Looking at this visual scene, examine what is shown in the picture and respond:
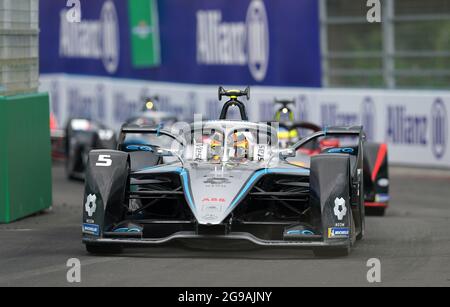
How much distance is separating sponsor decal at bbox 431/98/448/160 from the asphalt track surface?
758 centimetres

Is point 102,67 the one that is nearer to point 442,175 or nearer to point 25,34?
point 442,175

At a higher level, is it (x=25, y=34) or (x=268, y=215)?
(x=25, y=34)

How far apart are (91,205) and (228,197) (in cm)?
125

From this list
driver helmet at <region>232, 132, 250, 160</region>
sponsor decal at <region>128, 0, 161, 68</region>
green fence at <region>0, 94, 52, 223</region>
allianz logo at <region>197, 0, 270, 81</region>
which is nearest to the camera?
driver helmet at <region>232, 132, 250, 160</region>

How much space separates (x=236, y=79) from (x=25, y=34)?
1262 centimetres

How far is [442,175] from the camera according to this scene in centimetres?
2145

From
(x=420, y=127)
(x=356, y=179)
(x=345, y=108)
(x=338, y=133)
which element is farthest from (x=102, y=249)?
(x=345, y=108)

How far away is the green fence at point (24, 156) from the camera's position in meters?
13.6

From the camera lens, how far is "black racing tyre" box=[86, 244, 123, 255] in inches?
431

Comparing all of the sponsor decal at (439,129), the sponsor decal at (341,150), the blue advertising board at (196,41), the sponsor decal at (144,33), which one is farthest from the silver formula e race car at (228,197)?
the sponsor decal at (144,33)

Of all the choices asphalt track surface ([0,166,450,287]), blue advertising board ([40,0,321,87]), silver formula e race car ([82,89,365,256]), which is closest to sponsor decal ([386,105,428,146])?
blue advertising board ([40,0,321,87])

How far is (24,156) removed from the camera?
1402cm

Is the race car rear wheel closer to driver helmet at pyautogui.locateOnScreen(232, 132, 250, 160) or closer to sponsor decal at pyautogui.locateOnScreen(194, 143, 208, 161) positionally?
driver helmet at pyautogui.locateOnScreen(232, 132, 250, 160)

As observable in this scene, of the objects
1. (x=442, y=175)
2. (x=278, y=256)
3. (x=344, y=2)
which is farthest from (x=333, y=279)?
(x=344, y=2)
